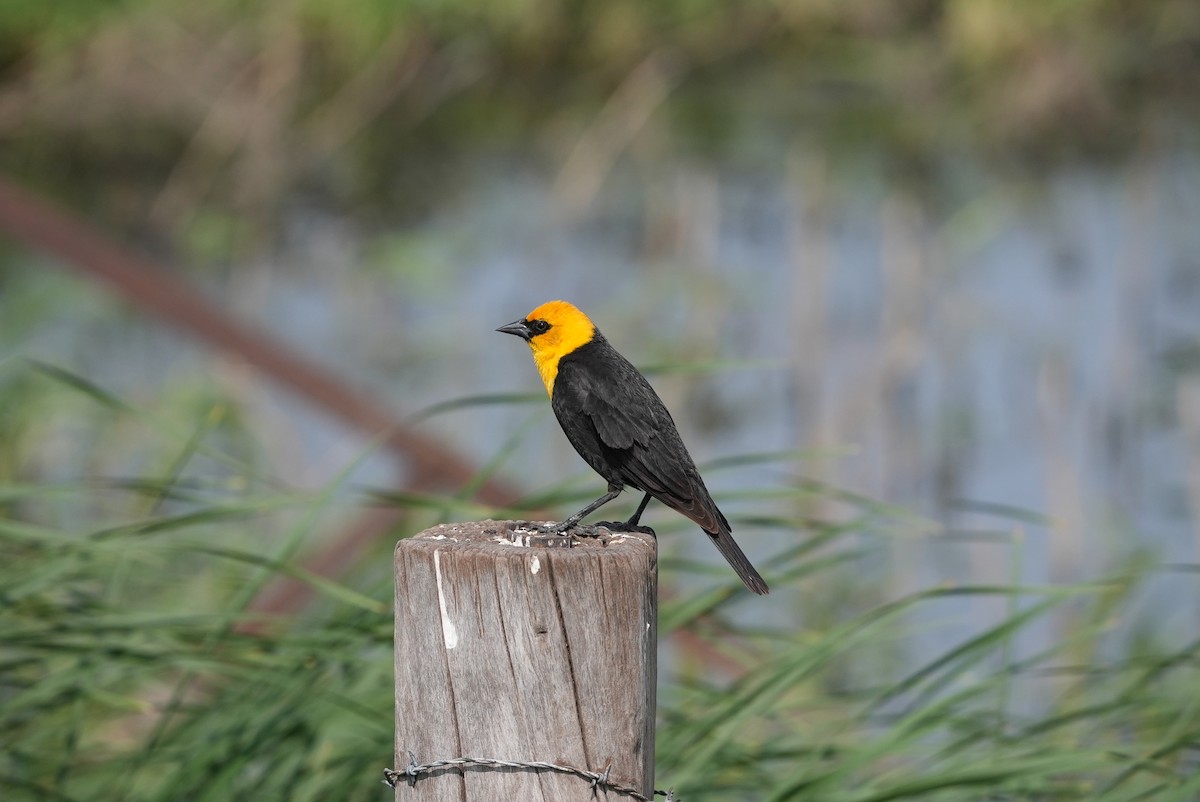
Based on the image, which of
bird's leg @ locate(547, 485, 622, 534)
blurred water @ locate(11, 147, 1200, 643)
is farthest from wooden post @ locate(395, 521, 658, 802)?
blurred water @ locate(11, 147, 1200, 643)

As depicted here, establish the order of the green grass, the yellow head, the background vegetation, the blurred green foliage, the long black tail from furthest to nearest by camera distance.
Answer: the blurred green foliage, the background vegetation, the green grass, the yellow head, the long black tail

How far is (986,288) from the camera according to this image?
30.4 ft

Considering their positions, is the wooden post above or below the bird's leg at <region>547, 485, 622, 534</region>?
below

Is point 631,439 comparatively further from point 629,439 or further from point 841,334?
point 841,334

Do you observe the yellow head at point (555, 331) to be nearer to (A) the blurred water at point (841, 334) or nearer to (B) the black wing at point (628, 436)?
(B) the black wing at point (628, 436)

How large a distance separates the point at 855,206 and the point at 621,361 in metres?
9.02

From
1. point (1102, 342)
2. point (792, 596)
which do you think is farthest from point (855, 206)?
point (792, 596)

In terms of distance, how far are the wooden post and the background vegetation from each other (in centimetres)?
72

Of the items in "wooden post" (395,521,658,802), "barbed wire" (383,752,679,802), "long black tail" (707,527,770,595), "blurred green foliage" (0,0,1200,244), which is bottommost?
"barbed wire" (383,752,679,802)

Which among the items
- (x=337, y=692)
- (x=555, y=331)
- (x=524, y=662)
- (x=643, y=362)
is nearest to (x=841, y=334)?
(x=643, y=362)

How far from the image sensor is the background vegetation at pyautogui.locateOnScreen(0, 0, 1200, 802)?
2.58 m

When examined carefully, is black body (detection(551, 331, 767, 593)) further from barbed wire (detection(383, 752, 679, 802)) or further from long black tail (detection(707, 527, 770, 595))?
barbed wire (detection(383, 752, 679, 802))

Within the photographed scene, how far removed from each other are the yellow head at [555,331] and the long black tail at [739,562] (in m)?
0.38

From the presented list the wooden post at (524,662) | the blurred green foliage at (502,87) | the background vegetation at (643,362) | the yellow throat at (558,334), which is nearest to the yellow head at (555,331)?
the yellow throat at (558,334)
